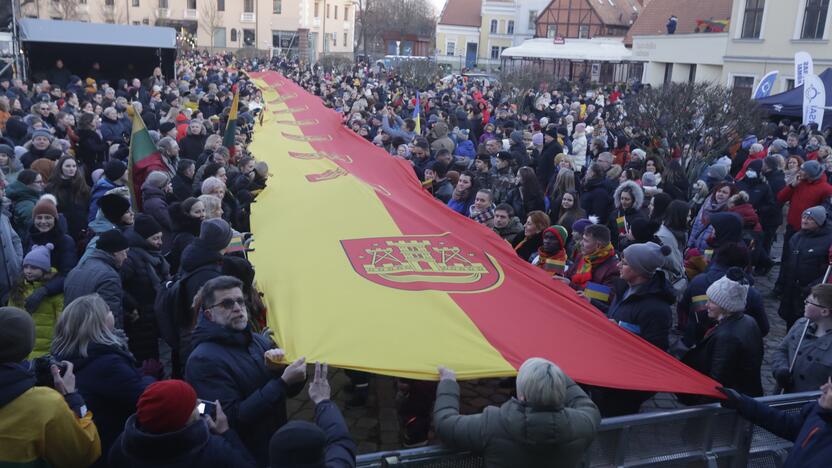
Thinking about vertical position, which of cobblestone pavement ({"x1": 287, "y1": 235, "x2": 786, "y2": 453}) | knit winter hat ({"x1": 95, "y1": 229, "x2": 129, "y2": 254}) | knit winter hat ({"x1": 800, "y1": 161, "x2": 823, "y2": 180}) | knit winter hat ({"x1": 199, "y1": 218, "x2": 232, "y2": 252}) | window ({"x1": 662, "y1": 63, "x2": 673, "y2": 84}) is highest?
window ({"x1": 662, "y1": 63, "x2": 673, "y2": 84})

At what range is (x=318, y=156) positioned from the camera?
342 inches

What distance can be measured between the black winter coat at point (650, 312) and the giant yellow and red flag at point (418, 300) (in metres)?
0.25

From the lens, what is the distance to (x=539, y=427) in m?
2.87

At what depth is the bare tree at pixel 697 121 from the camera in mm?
12109

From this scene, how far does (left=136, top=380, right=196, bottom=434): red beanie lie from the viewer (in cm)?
248

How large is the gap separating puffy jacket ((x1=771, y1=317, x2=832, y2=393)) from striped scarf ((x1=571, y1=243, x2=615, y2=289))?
1.38 metres

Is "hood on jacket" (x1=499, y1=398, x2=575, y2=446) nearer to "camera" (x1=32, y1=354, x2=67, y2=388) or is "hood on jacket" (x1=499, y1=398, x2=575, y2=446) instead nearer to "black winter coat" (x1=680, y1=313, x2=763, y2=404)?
"black winter coat" (x1=680, y1=313, x2=763, y2=404)

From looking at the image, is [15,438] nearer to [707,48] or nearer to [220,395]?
[220,395]

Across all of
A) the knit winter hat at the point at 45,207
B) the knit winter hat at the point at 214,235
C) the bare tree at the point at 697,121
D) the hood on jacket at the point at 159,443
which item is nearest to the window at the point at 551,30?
the bare tree at the point at 697,121

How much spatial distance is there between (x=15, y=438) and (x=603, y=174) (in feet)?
23.3

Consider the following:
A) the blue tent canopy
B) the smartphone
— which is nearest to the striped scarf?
the smartphone

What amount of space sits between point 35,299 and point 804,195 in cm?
870

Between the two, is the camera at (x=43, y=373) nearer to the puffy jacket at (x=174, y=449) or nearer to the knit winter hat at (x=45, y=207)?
the puffy jacket at (x=174, y=449)

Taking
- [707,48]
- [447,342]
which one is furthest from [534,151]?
[707,48]
